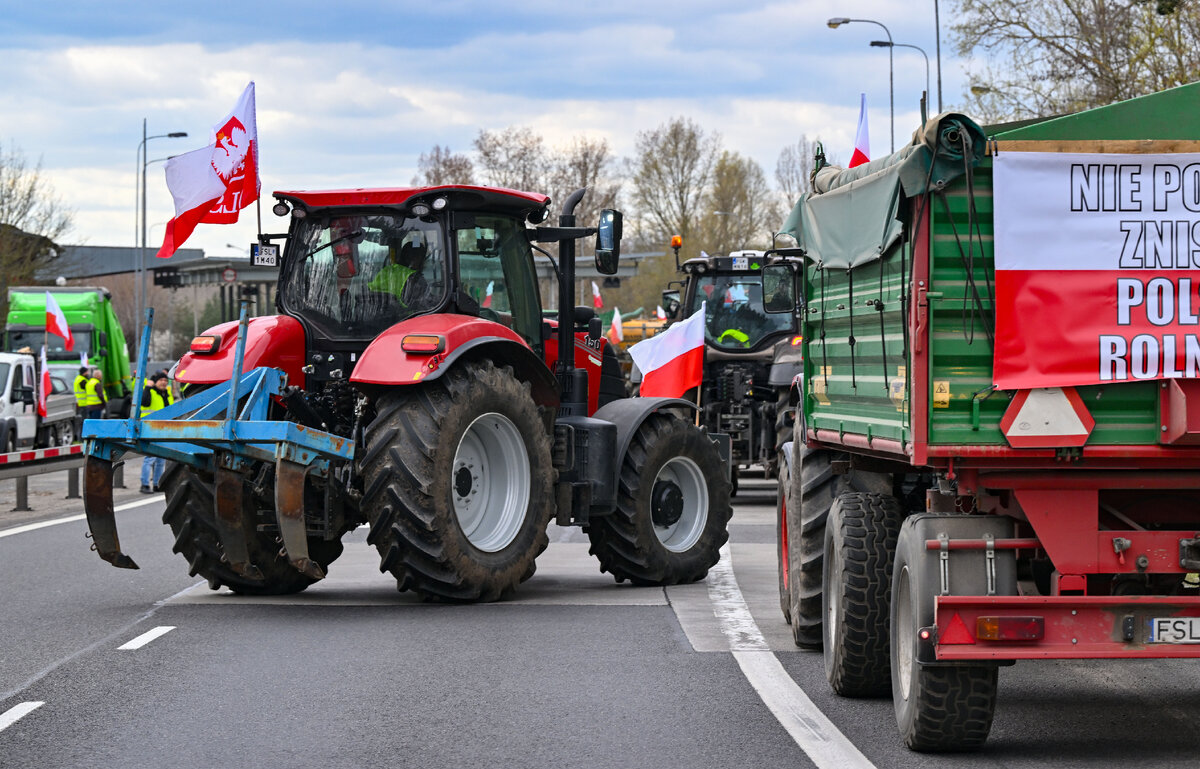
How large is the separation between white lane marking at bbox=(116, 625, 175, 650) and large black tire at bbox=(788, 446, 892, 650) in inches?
142

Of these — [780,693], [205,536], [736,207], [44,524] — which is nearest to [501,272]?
[205,536]

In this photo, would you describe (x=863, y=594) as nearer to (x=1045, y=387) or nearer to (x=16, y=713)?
(x=1045, y=387)

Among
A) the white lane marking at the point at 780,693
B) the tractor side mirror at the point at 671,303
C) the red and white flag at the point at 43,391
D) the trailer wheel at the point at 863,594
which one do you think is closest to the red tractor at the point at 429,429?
the white lane marking at the point at 780,693

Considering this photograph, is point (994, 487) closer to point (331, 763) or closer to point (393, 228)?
point (331, 763)

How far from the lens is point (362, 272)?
11984 millimetres

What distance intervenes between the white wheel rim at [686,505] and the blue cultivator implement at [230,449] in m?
2.99

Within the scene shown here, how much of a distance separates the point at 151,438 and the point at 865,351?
4968mm

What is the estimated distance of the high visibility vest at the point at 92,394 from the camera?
2870cm

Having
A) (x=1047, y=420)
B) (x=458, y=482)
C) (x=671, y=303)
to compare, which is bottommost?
(x=458, y=482)

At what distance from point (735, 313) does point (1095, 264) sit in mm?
15714

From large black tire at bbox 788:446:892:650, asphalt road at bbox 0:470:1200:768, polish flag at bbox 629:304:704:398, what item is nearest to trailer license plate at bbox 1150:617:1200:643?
asphalt road at bbox 0:470:1200:768

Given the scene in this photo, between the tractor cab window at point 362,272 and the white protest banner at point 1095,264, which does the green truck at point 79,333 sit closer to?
the tractor cab window at point 362,272

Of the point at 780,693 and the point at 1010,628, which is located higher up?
the point at 1010,628

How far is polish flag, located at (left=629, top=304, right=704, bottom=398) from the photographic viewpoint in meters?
18.6
